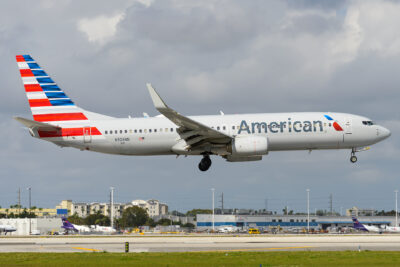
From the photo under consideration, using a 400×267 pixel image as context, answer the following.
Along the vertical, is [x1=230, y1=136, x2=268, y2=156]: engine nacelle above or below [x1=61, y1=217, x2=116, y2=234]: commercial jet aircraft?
above

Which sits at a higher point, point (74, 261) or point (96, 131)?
point (96, 131)

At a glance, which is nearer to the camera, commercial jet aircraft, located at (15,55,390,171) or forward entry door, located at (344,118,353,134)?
commercial jet aircraft, located at (15,55,390,171)

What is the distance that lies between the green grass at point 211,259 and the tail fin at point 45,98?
19.6 m

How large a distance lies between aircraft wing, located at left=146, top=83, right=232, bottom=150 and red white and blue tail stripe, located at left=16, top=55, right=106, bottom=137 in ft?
30.1

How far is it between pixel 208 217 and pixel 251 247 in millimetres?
Answer: 138895

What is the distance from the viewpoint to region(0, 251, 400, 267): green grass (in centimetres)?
4262

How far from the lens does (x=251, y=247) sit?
57062mm

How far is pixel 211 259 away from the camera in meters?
44.9

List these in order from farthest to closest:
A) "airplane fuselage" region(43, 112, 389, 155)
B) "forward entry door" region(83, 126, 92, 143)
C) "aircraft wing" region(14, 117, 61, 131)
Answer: "forward entry door" region(83, 126, 92, 143) → "aircraft wing" region(14, 117, 61, 131) → "airplane fuselage" region(43, 112, 389, 155)

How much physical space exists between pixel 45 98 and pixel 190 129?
57.3 ft

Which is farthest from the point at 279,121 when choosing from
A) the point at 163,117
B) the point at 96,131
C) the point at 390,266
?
the point at 390,266

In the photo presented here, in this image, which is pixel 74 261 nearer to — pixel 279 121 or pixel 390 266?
pixel 390 266

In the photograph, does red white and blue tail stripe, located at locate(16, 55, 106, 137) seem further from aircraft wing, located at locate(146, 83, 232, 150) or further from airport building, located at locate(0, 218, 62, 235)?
airport building, located at locate(0, 218, 62, 235)

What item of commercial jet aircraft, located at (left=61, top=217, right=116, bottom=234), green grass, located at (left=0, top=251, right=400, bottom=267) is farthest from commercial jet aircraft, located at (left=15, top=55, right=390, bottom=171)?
commercial jet aircraft, located at (left=61, top=217, right=116, bottom=234)
